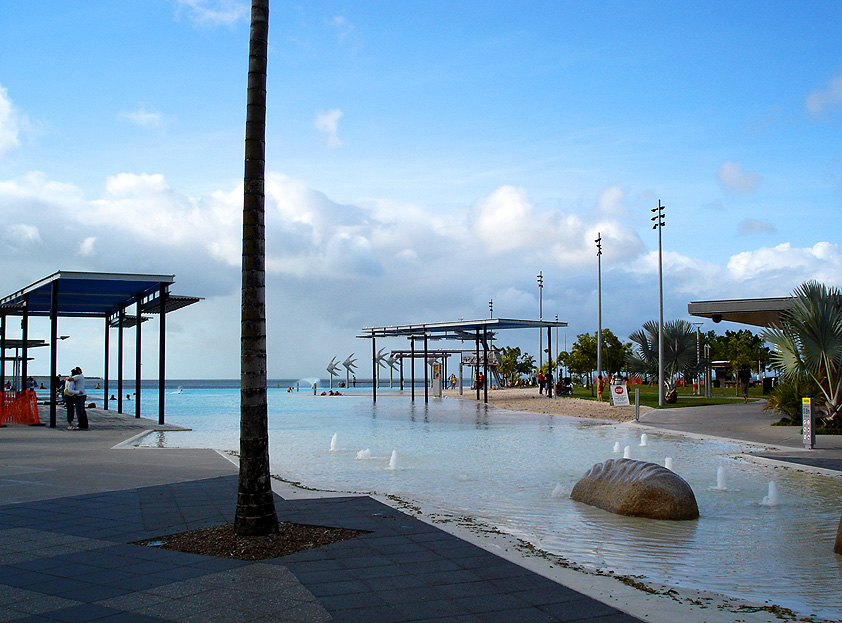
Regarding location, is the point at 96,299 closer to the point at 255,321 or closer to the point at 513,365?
the point at 255,321

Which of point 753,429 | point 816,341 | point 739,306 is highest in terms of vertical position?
point 739,306

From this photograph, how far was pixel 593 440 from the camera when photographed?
20.2m

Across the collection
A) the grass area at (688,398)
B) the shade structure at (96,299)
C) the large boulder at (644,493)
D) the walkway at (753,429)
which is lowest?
the grass area at (688,398)

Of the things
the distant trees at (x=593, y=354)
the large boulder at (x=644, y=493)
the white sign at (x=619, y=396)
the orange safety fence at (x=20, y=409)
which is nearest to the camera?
the large boulder at (x=644, y=493)

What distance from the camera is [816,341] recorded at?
20203 mm

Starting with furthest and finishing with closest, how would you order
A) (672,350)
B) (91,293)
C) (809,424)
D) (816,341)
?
(672,350), (91,293), (816,341), (809,424)

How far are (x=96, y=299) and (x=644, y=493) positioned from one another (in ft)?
75.3

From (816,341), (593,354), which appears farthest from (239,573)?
(593,354)

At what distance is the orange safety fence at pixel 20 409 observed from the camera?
2317cm

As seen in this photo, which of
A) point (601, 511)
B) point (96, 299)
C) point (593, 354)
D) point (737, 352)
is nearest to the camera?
point (601, 511)

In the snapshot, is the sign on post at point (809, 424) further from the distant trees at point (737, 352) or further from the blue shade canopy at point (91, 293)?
the distant trees at point (737, 352)

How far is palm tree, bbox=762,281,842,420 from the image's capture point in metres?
19.8

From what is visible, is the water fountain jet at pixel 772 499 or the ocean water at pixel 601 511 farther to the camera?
the water fountain jet at pixel 772 499

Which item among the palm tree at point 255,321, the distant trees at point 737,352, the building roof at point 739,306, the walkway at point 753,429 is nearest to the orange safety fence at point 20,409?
the palm tree at point 255,321
